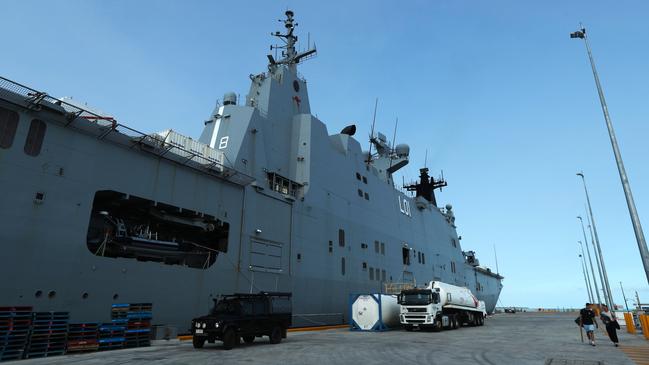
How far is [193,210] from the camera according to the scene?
17250 mm

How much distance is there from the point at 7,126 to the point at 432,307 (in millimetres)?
21152

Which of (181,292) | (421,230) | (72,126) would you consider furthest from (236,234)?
(421,230)

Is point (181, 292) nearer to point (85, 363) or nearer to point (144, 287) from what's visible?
point (144, 287)

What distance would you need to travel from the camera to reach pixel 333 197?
26.2 metres

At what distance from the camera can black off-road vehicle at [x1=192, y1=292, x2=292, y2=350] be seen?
13.5 metres

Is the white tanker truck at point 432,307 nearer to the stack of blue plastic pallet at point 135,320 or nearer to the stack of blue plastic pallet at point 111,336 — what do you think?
the stack of blue plastic pallet at point 135,320

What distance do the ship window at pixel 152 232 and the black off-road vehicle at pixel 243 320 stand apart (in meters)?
3.15

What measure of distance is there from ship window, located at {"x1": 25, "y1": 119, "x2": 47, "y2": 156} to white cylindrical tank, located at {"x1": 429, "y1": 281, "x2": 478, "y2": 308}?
21686 mm

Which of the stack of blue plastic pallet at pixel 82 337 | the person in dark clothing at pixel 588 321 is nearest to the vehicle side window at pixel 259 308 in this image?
the stack of blue plastic pallet at pixel 82 337

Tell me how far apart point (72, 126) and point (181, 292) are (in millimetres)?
7389

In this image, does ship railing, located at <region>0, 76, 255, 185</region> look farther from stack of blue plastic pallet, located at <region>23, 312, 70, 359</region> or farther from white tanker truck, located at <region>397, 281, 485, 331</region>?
white tanker truck, located at <region>397, 281, 485, 331</region>

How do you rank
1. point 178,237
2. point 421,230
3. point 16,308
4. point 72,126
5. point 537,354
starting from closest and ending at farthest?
point 16,308 → point 537,354 → point 72,126 → point 178,237 → point 421,230

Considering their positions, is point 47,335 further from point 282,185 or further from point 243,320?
point 282,185

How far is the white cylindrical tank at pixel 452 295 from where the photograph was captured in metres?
25.0
